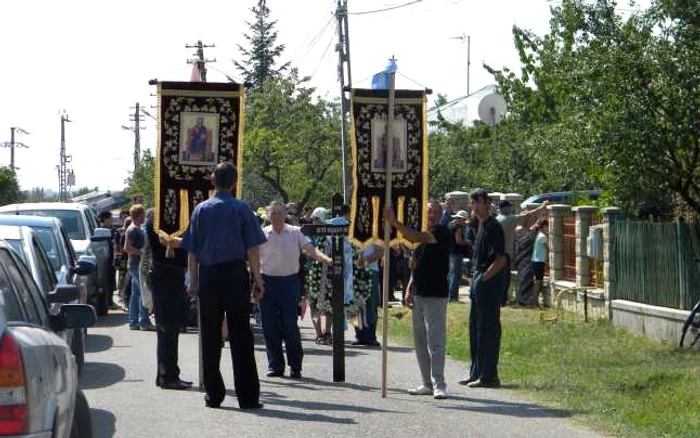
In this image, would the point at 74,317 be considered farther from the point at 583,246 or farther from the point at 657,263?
the point at 583,246

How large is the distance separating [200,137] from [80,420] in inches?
234

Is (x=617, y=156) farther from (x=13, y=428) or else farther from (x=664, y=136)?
(x=13, y=428)

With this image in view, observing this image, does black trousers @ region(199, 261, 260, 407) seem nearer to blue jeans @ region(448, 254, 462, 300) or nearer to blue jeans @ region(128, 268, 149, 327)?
blue jeans @ region(128, 268, 149, 327)

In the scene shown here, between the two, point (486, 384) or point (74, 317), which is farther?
point (486, 384)

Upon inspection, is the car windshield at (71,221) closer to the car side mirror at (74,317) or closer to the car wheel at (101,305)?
the car wheel at (101,305)

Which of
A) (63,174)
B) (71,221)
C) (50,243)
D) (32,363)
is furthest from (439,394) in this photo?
(63,174)

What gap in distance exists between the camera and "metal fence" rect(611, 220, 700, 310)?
18344 mm

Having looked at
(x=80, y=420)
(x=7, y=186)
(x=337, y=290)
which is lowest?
(x=80, y=420)

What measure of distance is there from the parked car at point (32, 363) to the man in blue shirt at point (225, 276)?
3.35m

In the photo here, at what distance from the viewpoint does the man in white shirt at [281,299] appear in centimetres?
1505

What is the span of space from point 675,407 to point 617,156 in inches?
229

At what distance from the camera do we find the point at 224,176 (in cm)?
1215

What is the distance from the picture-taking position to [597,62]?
17.6m

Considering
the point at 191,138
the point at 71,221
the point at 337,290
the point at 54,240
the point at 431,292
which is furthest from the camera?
the point at 71,221
